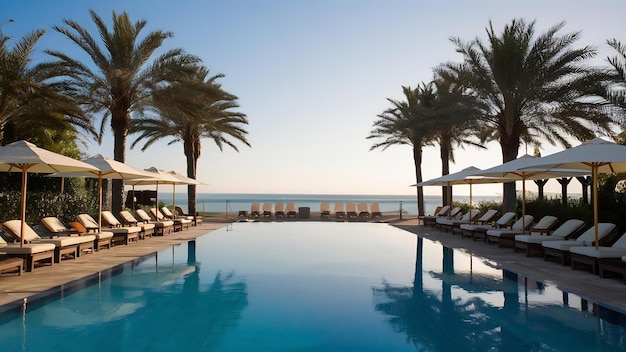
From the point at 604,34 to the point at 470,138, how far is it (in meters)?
12.1

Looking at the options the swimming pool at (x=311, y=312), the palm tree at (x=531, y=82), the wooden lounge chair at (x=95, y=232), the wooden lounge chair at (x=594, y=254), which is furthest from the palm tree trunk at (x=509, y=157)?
the wooden lounge chair at (x=95, y=232)

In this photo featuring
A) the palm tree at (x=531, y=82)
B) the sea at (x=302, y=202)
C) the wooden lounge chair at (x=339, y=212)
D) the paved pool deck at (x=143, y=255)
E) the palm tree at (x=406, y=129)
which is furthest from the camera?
the sea at (x=302, y=202)

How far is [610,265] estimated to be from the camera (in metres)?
8.66

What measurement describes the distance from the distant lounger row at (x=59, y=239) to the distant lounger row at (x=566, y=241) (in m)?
10.3

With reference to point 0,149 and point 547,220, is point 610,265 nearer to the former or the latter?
point 547,220

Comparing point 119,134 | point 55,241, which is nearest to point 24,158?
point 55,241

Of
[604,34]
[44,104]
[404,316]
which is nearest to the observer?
[404,316]

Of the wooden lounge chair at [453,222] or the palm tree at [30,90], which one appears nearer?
the palm tree at [30,90]

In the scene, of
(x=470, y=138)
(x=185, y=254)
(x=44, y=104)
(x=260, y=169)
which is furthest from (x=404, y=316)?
(x=260, y=169)

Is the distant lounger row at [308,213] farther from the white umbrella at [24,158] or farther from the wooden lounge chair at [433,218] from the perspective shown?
the white umbrella at [24,158]

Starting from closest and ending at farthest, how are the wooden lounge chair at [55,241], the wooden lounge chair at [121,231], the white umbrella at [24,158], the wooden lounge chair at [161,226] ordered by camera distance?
1. the white umbrella at [24,158]
2. the wooden lounge chair at [55,241]
3. the wooden lounge chair at [121,231]
4. the wooden lounge chair at [161,226]

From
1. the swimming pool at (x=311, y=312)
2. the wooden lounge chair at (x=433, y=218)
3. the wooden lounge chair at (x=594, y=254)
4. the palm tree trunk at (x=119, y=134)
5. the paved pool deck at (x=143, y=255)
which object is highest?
the palm tree trunk at (x=119, y=134)

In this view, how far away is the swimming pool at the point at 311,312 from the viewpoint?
214 inches

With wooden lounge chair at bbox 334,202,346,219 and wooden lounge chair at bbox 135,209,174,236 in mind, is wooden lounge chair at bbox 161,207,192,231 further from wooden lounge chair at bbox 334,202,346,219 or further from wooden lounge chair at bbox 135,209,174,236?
wooden lounge chair at bbox 334,202,346,219
